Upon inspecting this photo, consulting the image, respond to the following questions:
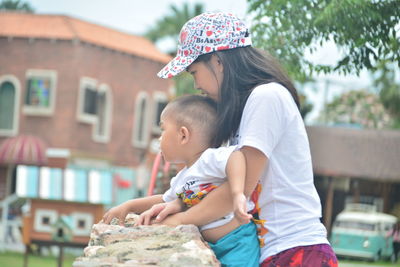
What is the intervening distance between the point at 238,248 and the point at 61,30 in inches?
1157

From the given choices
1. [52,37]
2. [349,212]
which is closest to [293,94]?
[349,212]

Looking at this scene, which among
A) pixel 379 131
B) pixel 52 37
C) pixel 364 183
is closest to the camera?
pixel 379 131

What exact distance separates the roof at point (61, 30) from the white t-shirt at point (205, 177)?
92.7ft

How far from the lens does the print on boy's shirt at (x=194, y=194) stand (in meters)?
2.56

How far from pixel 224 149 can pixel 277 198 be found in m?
0.25

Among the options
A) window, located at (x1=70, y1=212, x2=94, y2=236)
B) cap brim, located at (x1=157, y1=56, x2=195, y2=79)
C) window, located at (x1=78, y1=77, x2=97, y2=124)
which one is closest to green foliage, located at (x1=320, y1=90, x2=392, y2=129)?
window, located at (x1=78, y1=77, x2=97, y2=124)

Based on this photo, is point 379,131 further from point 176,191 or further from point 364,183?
point 176,191

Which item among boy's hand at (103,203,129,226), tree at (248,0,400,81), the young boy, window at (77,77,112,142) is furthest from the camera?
window at (77,77,112,142)

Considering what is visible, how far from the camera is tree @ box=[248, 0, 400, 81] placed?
4.48 metres

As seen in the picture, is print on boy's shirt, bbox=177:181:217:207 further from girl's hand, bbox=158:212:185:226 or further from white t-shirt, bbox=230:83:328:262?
white t-shirt, bbox=230:83:328:262

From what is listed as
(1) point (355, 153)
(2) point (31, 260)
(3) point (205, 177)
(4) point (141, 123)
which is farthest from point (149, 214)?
(4) point (141, 123)

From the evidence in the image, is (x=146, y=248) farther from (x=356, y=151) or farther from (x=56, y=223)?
(x=356, y=151)

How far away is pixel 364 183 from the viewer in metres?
27.3

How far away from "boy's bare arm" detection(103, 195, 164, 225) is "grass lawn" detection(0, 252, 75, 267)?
15127 mm
